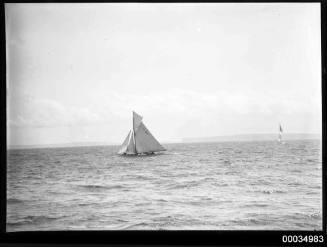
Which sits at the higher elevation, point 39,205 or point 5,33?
point 5,33

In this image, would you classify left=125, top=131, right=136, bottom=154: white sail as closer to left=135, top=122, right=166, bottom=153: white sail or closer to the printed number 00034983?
left=135, top=122, right=166, bottom=153: white sail

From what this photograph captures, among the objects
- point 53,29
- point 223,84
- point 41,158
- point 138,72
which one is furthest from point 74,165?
point 223,84

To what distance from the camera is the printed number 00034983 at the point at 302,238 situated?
301cm

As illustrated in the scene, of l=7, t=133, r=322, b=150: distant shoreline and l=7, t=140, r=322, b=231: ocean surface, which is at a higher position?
l=7, t=133, r=322, b=150: distant shoreline

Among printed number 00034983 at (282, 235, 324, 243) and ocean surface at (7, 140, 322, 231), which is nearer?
printed number 00034983 at (282, 235, 324, 243)

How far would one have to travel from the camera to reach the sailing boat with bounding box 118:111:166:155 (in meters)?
3.29

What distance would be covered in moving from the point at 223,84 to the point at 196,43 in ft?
1.48

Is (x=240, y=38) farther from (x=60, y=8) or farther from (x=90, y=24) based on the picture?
(x=60, y=8)

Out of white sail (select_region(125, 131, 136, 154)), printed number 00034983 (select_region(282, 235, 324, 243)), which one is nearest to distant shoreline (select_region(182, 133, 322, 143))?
white sail (select_region(125, 131, 136, 154))

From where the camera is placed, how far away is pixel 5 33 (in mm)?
3127

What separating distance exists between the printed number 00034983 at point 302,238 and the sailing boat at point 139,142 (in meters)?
1.30

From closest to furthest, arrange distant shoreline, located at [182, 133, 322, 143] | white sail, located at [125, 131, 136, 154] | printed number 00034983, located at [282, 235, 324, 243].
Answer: printed number 00034983, located at [282, 235, 324, 243]
distant shoreline, located at [182, 133, 322, 143]
white sail, located at [125, 131, 136, 154]

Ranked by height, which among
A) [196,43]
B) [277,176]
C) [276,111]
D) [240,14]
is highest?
[240,14]

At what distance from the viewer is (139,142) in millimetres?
3387
